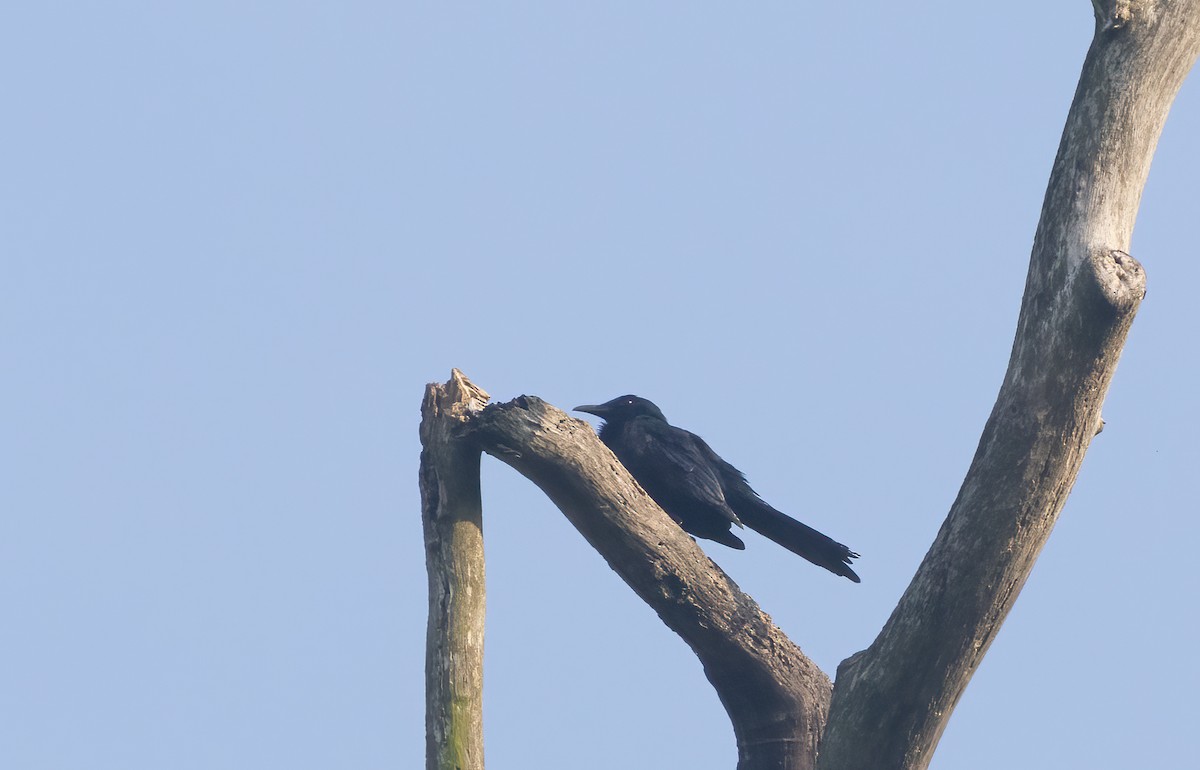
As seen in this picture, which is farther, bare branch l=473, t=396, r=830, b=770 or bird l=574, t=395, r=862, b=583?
bird l=574, t=395, r=862, b=583

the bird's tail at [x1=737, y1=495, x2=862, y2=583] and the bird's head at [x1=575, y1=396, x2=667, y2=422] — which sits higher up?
the bird's head at [x1=575, y1=396, x2=667, y2=422]

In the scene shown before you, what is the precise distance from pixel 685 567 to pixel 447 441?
1273 mm

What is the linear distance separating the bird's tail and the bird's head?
95cm

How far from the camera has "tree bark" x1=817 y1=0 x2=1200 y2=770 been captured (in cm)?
426

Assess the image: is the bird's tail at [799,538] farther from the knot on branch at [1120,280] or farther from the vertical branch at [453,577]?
the knot on branch at [1120,280]

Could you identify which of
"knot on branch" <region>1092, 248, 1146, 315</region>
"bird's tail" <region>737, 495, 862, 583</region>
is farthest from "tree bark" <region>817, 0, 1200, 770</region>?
"bird's tail" <region>737, 495, 862, 583</region>

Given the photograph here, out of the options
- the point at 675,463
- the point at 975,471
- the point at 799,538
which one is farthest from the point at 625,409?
the point at 975,471

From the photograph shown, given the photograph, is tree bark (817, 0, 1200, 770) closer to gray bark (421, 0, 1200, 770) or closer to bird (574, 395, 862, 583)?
gray bark (421, 0, 1200, 770)

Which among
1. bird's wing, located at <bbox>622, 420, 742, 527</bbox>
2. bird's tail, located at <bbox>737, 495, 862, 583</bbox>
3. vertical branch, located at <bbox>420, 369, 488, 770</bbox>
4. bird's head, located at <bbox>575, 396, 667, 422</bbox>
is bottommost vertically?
vertical branch, located at <bbox>420, 369, 488, 770</bbox>

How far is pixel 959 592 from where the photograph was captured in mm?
4484

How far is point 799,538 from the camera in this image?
7.10m

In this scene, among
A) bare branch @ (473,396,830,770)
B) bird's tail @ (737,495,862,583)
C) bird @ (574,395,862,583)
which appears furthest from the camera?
bird @ (574,395,862,583)

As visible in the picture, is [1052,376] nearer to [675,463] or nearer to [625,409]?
[675,463]

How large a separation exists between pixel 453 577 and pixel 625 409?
3.17 m
